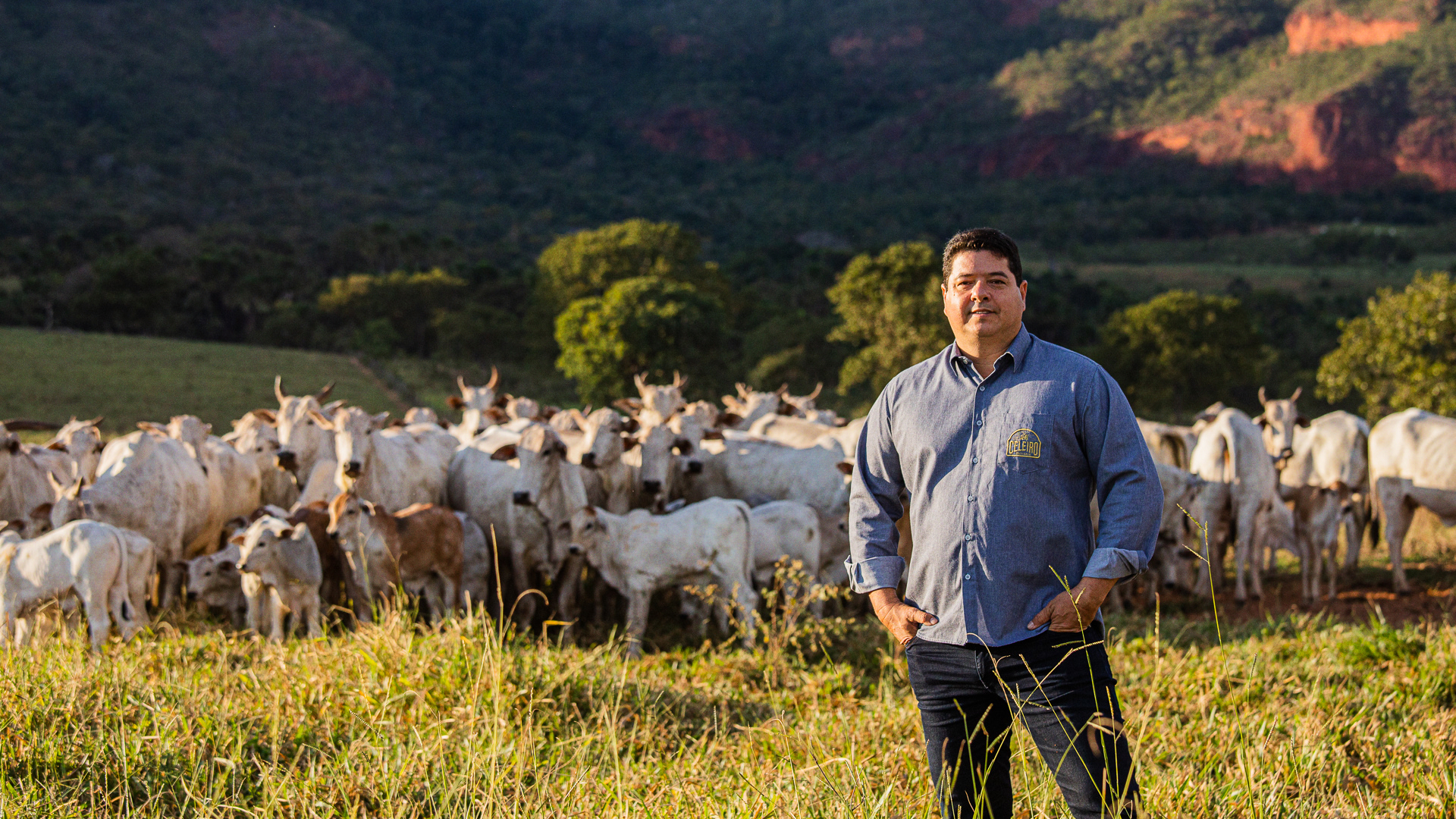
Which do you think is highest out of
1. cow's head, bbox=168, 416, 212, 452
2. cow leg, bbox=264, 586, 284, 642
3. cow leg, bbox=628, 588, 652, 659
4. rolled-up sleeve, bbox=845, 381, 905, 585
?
rolled-up sleeve, bbox=845, 381, 905, 585

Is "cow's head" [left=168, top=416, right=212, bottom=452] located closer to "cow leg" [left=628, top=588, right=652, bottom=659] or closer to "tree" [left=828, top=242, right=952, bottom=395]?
"cow leg" [left=628, top=588, right=652, bottom=659]

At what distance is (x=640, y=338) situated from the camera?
33281mm

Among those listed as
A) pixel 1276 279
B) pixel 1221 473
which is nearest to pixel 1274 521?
pixel 1221 473

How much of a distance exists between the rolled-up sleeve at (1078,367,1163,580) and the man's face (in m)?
0.31

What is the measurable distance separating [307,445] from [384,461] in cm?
110

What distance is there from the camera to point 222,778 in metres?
4.25

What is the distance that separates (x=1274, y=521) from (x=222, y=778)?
9.87 m

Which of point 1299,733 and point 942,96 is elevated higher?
point 942,96

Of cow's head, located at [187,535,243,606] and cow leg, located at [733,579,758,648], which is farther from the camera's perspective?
cow's head, located at [187,535,243,606]

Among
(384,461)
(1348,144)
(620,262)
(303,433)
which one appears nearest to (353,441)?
(384,461)

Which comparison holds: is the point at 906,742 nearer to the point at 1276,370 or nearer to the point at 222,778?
the point at 222,778

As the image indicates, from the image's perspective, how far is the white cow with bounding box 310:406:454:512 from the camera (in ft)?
29.9

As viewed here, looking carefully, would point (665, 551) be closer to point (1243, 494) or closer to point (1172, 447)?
point (1243, 494)

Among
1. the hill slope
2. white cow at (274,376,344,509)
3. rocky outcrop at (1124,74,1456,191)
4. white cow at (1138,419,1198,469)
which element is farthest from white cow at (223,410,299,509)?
rocky outcrop at (1124,74,1456,191)
